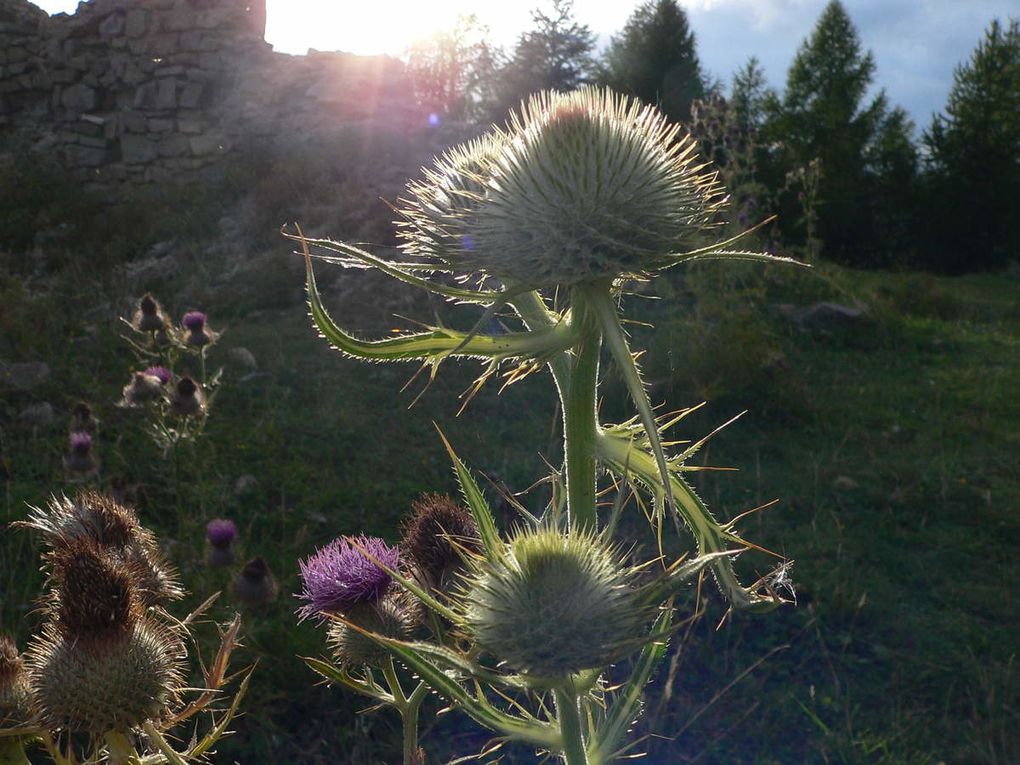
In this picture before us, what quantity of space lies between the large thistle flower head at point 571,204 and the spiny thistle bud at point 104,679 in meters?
0.95

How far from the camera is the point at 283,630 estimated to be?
12.5ft

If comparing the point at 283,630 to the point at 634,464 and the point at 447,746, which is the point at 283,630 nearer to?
the point at 447,746

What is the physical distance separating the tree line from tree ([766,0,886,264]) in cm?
6

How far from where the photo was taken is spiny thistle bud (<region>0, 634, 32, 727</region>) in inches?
65.0

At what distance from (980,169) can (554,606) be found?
26.6 metres

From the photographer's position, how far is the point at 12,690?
1.69 m

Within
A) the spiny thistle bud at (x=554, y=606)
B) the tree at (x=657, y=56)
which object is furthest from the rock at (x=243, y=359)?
the tree at (x=657, y=56)

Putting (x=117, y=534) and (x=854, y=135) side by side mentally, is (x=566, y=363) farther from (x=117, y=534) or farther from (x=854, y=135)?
(x=854, y=135)

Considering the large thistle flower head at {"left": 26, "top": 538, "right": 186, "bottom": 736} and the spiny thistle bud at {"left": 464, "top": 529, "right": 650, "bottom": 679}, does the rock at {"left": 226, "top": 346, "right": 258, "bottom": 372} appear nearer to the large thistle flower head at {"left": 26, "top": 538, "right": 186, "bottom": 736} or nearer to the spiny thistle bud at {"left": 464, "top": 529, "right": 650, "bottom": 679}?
the large thistle flower head at {"left": 26, "top": 538, "right": 186, "bottom": 736}

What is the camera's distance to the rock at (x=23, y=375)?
6.44 m

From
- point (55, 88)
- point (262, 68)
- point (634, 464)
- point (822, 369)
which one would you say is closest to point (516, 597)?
point (634, 464)

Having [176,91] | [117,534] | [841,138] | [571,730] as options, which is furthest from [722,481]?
[841,138]

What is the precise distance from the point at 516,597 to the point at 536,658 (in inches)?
4.5

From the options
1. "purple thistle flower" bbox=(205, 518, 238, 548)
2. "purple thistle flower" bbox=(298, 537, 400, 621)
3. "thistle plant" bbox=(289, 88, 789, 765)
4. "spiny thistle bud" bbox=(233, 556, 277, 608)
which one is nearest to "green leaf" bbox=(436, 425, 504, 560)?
"thistle plant" bbox=(289, 88, 789, 765)
